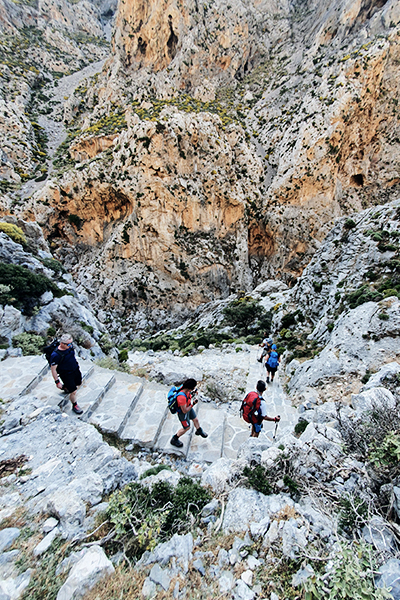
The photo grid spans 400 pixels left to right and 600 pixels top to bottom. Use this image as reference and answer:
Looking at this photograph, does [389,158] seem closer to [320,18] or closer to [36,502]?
[320,18]

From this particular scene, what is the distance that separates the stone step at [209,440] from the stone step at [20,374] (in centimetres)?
393

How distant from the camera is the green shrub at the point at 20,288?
7925 millimetres

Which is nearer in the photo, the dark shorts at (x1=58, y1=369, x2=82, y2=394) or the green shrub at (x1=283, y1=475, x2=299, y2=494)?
the green shrub at (x1=283, y1=475, x2=299, y2=494)

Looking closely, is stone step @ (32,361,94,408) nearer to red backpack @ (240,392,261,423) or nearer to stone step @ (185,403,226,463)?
stone step @ (185,403,226,463)

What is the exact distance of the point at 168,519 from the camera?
117 inches

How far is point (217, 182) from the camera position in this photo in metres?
25.8

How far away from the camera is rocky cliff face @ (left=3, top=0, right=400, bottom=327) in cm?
2397

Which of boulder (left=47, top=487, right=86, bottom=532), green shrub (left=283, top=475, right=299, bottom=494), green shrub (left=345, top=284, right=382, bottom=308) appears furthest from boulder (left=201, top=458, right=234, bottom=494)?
green shrub (left=345, top=284, right=382, bottom=308)

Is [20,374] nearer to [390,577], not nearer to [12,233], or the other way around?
[390,577]

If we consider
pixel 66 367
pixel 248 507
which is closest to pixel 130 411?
pixel 66 367

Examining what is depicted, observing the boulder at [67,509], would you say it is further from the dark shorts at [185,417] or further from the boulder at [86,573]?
the dark shorts at [185,417]

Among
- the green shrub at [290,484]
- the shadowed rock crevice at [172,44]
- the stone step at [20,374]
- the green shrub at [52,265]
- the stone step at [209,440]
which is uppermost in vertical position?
the shadowed rock crevice at [172,44]

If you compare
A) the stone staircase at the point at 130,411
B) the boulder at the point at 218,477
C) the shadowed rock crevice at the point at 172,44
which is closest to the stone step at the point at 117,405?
the stone staircase at the point at 130,411

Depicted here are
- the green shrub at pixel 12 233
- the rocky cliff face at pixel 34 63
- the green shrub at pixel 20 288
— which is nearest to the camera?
the green shrub at pixel 20 288
